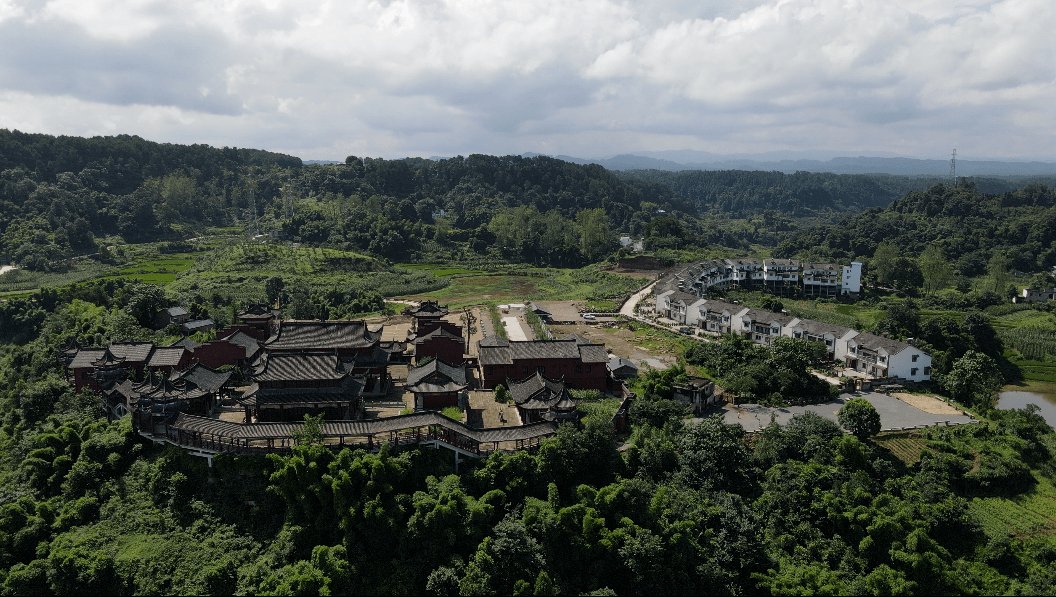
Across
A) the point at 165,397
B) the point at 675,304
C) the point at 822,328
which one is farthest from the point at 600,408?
the point at 675,304

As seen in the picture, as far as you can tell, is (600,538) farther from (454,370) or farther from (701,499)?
(454,370)

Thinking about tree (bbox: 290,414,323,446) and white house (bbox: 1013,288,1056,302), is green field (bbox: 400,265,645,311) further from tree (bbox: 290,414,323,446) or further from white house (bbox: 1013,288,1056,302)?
white house (bbox: 1013,288,1056,302)

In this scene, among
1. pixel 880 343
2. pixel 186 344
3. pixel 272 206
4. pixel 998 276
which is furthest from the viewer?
pixel 272 206

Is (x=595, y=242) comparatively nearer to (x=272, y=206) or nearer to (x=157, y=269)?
(x=272, y=206)

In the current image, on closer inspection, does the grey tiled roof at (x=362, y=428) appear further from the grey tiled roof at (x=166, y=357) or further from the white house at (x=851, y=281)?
the white house at (x=851, y=281)

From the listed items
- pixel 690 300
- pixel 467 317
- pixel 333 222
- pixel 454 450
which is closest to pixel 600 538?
pixel 454 450

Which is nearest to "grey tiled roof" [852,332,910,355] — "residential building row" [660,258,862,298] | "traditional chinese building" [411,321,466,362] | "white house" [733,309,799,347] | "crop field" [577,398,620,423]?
"white house" [733,309,799,347]

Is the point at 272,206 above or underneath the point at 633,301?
above
